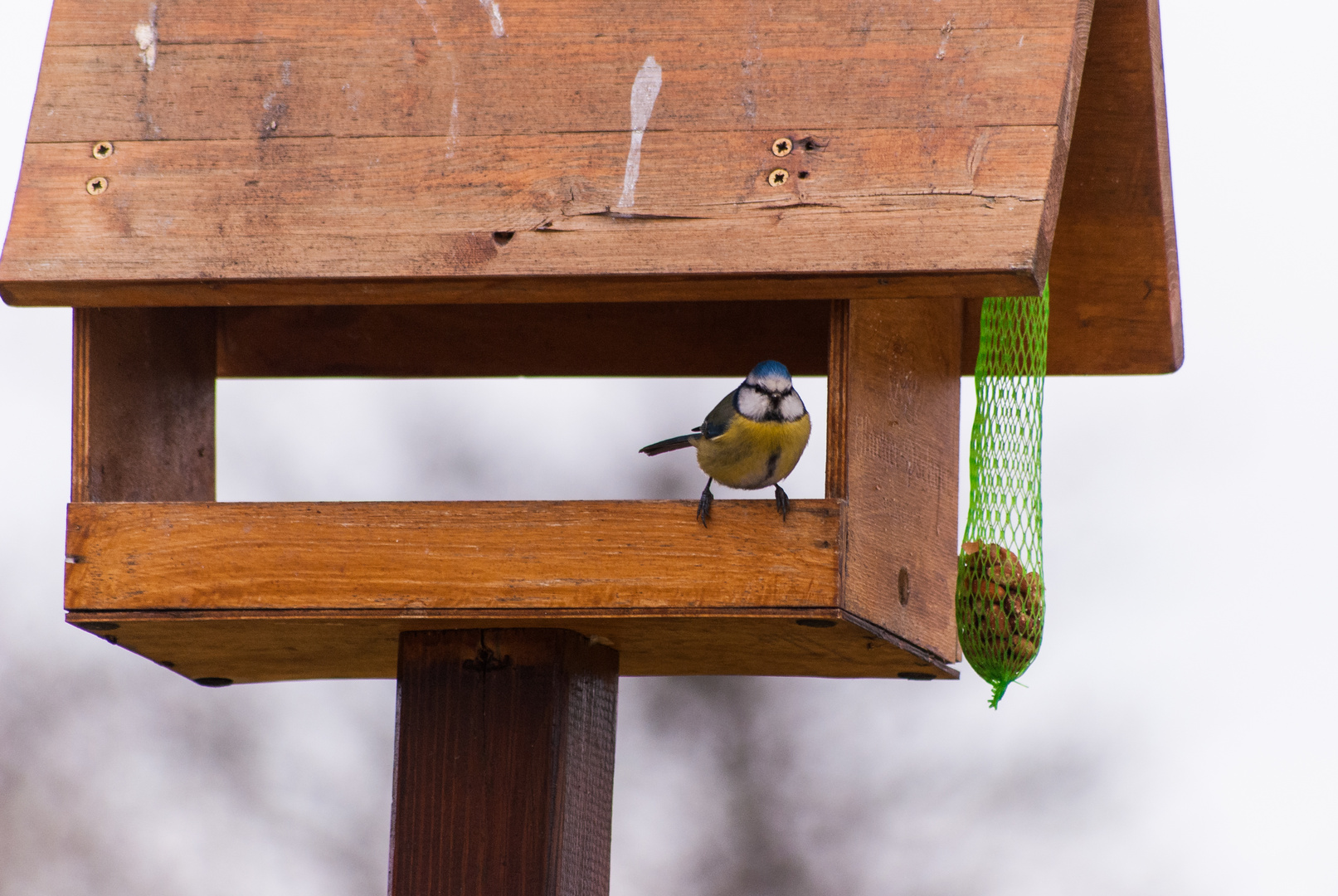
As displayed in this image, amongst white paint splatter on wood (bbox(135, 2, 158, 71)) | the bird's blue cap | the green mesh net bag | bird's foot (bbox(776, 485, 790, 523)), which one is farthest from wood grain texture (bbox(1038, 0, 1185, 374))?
white paint splatter on wood (bbox(135, 2, 158, 71))

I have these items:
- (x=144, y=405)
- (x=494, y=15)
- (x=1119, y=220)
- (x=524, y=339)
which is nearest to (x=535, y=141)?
(x=494, y=15)

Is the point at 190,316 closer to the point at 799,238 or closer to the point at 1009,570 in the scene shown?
the point at 799,238

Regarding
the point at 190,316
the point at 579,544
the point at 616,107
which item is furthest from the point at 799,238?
Result: the point at 190,316

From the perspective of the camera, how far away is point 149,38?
2713 millimetres

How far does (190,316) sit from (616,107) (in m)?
1.02

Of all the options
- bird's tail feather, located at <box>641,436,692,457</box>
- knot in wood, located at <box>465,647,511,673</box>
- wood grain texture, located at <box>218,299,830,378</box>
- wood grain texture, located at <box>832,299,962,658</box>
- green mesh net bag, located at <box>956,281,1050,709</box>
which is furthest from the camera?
wood grain texture, located at <box>218,299,830,378</box>

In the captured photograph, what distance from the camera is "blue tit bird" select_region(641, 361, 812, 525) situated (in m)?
2.84

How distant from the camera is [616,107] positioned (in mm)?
2557

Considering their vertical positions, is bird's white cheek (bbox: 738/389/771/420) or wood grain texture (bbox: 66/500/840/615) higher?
bird's white cheek (bbox: 738/389/771/420)

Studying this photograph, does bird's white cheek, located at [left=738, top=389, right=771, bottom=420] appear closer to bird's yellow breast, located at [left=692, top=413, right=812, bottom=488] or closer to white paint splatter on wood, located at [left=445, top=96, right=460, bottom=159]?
bird's yellow breast, located at [left=692, top=413, right=812, bottom=488]

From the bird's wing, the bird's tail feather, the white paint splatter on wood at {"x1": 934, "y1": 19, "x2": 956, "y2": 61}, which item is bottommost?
the bird's tail feather

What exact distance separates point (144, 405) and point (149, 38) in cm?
59

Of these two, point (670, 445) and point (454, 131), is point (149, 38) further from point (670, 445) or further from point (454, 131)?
point (670, 445)

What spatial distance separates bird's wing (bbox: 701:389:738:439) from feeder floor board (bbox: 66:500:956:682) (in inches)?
14.7
